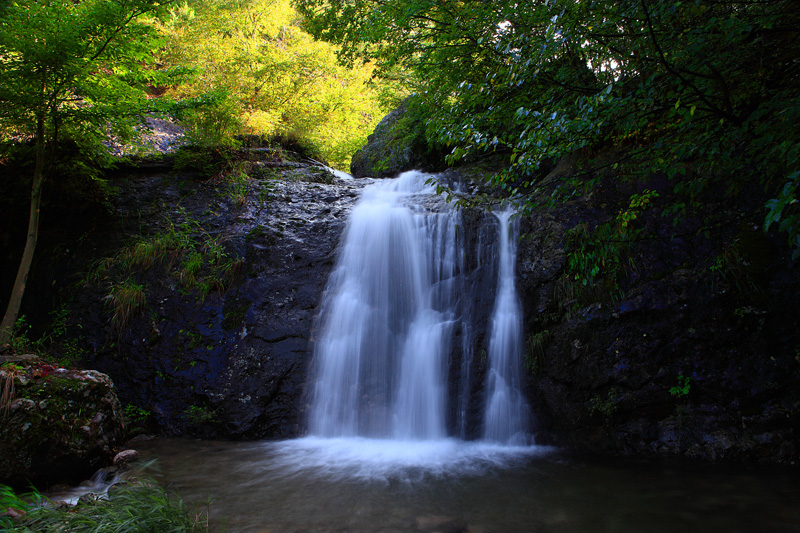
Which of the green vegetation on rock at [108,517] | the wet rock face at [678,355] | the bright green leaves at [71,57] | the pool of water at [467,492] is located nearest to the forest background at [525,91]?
the bright green leaves at [71,57]

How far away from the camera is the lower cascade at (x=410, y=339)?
565 cm

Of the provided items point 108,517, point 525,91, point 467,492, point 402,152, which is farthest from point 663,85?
point 402,152

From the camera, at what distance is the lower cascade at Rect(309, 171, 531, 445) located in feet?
18.5

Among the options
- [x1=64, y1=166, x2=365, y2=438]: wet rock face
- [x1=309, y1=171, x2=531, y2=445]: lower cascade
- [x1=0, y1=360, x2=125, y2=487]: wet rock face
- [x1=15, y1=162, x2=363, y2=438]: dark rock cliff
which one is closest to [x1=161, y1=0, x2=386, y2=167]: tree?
[x1=15, y1=162, x2=363, y2=438]: dark rock cliff

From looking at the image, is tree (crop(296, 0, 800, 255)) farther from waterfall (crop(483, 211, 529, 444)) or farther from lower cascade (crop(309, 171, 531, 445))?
lower cascade (crop(309, 171, 531, 445))

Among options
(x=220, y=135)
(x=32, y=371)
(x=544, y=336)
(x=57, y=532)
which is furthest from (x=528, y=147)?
(x=220, y=135)

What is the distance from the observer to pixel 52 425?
437 centimetres

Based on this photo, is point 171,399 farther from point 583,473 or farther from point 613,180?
point 613,180

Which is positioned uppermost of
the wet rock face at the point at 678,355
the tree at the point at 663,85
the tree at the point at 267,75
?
the tree at the point at 267,75

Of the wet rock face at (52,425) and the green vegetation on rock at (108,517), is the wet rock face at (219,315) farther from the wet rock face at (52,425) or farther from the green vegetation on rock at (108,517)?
the green vegetation on rock at (108,517)

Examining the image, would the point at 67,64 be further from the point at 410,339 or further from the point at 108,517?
the point at 410,339

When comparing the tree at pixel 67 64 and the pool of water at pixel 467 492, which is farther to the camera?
the tree at pixel 67 64

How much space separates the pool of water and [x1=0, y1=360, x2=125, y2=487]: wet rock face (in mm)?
724

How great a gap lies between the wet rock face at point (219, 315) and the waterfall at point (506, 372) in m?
2.80
